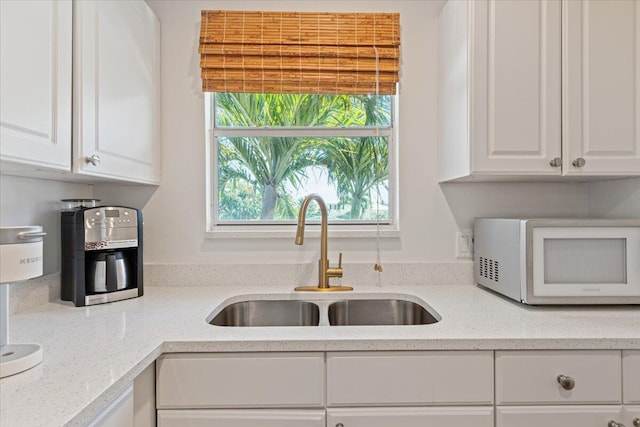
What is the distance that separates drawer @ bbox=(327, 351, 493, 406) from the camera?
3.78 ft

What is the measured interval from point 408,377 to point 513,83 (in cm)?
110

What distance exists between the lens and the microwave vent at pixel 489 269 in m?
1.62

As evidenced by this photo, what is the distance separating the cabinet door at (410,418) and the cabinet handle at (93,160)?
3.36 ft

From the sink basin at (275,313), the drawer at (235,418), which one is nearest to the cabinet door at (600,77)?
the sink basin at (275,313)

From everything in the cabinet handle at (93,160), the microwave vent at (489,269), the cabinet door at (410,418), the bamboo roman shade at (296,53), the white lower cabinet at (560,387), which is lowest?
the cabinet door at (410,418)

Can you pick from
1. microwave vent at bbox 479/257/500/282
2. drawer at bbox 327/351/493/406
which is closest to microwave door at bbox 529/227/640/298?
microwave vent at bbox 479/257/500/282

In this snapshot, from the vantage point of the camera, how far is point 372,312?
1.75 meters

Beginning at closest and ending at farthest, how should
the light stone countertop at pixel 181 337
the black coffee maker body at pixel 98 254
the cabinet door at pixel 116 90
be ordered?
the light stone countertop at pixel 181 337 < the cabinet door at pixel 116 90 < the black coffee maker body at pixel 98 254

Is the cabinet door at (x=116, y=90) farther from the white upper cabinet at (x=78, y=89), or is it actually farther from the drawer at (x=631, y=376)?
the drawer at (x=631, y=376)

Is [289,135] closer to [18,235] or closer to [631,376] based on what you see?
[18,235]

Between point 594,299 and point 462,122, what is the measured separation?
2.58 ft

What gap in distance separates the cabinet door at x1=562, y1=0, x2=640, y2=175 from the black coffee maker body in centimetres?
170

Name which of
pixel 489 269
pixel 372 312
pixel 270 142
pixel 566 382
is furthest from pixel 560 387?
pixel 270 142

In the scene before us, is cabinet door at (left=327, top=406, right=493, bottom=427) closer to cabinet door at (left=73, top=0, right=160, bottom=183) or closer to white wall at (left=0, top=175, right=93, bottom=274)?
cabinet door at (left=73, top=0, right=160, bottom=183)
